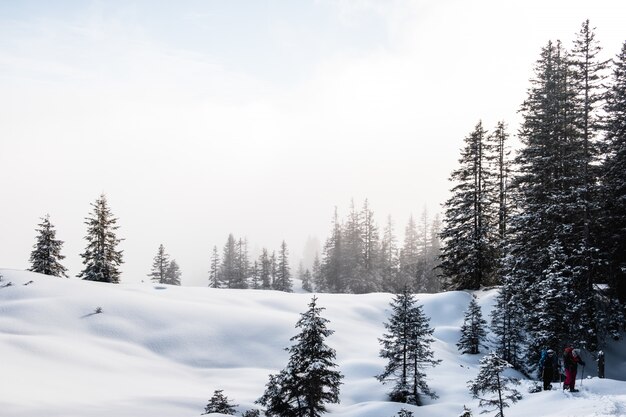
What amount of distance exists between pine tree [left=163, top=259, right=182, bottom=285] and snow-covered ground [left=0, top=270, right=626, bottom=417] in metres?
38.1

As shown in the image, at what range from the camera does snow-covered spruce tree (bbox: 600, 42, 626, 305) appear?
25.1 m

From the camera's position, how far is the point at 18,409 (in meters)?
13.3

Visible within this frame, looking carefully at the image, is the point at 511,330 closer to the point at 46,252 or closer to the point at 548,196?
the point at 548,196

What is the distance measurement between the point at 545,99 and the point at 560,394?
22.2 meters

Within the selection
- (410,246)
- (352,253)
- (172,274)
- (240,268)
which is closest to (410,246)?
(410,246)

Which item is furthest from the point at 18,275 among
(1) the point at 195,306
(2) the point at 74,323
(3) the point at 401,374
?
(3) the point at 401,374

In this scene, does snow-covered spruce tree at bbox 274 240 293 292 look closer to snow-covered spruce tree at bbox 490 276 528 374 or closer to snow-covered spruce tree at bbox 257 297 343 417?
snow-covered spruce tree at bbox 490 276 528 374

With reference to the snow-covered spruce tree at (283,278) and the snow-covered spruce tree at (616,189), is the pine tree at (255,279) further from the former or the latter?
the snow-covered spruce tree at (616,189)

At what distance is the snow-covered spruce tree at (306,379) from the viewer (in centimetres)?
1415

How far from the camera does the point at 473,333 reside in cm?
2656

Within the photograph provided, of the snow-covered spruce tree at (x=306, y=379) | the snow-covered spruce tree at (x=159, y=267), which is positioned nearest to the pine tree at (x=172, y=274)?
the snow-covered spruce tree at (x=159, y=267)

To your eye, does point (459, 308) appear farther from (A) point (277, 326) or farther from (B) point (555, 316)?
(A) point (277, 326)

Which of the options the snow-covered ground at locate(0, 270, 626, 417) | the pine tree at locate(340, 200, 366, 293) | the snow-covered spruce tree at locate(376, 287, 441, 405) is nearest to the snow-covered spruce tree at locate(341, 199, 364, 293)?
the pine tree at locate(340, 200, 366, 293)

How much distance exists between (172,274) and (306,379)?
61086 millimetres
